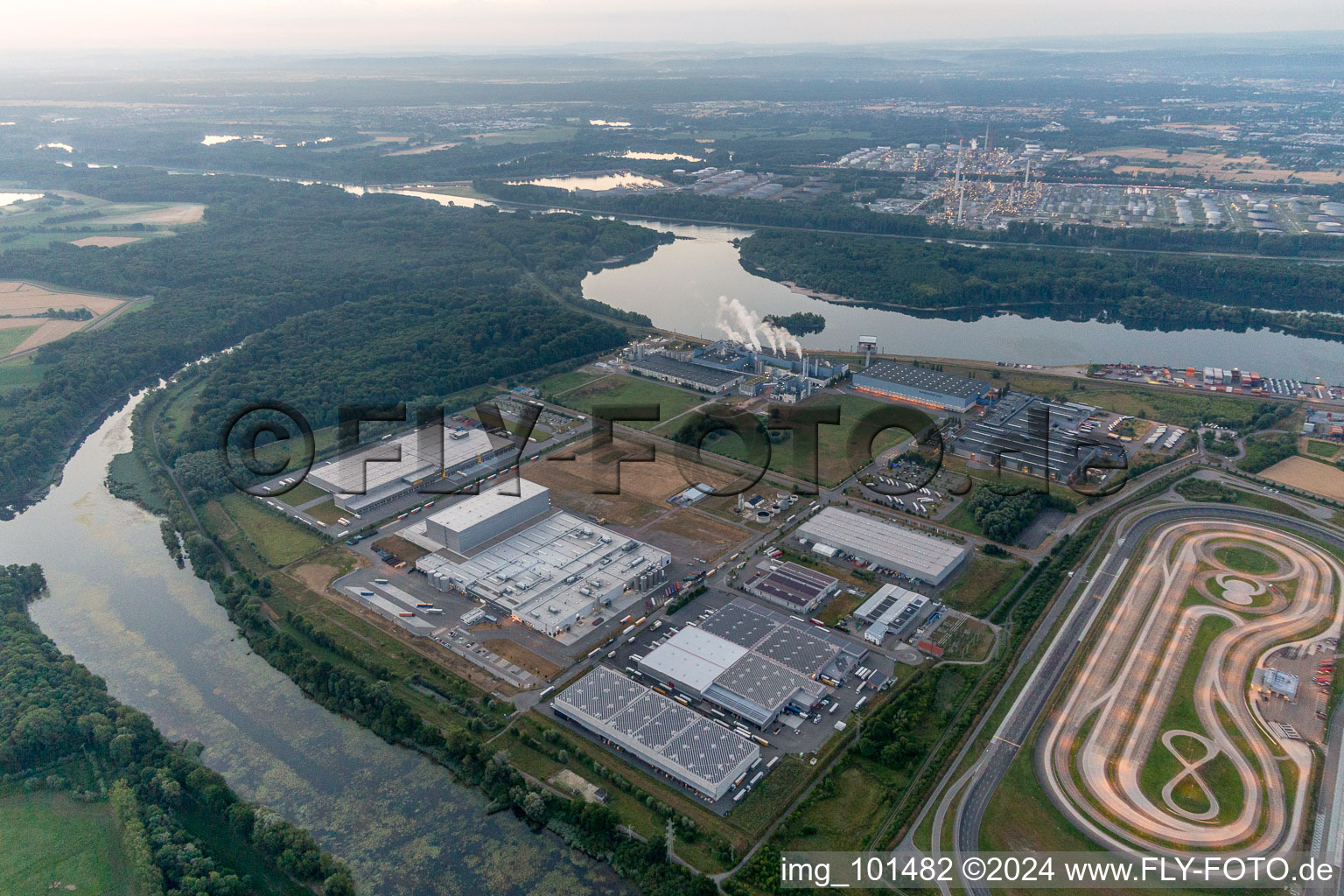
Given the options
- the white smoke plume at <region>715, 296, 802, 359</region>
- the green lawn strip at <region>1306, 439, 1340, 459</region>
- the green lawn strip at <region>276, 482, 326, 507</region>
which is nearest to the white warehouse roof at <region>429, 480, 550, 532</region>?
the green lawn strip at <region>276, 482, 326, 507</region>

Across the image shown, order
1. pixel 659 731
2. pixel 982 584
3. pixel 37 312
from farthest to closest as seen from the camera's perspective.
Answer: pixel 37 312 → pixel 982 584 → pixel 659 731

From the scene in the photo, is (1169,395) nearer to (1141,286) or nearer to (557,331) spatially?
(1141,286)

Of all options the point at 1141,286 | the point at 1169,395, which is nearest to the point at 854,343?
the point at 1169,395

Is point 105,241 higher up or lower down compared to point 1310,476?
higher up

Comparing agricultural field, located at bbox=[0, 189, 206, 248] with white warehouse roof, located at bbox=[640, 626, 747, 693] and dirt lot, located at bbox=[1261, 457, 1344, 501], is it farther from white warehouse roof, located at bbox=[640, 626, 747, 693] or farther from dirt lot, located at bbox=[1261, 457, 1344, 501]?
dirt lot, located at bbox=[1261, 457, 1344, 501]

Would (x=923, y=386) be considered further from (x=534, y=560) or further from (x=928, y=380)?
(x=534, y=560)

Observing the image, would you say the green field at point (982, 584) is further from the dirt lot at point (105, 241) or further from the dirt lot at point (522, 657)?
the dirt lot at point (105, 241)

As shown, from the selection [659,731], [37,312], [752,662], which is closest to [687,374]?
[752,662]
